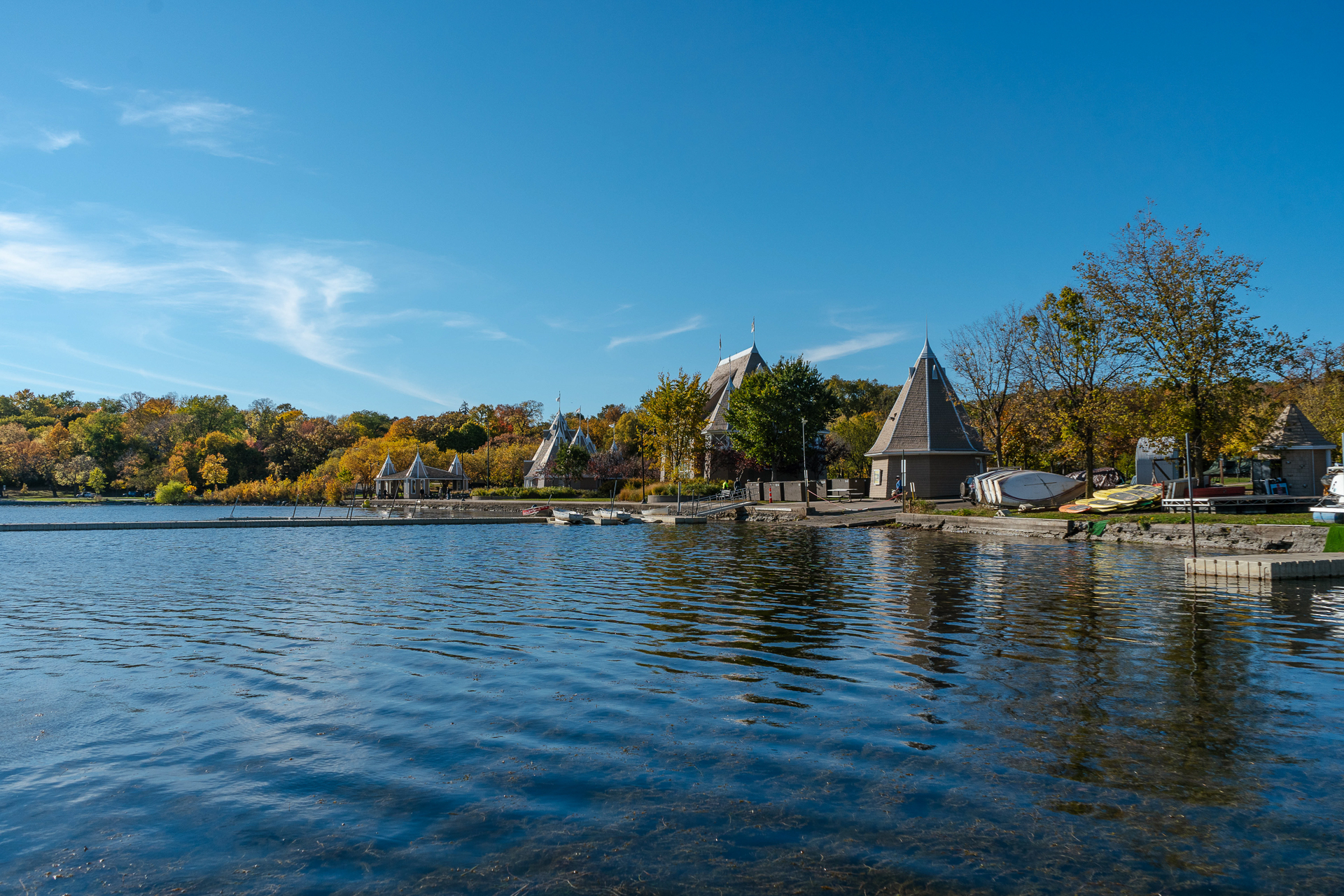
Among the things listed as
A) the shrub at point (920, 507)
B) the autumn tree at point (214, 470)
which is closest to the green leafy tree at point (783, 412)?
the shrub at point (920, 507)

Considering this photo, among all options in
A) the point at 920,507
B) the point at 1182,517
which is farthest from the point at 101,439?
the point at 1182,517

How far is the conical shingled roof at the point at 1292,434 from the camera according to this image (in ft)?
126

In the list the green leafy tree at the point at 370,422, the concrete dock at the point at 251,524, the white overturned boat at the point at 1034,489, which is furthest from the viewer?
the green leafy tree at the point at 370,422

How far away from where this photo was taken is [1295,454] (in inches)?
1619

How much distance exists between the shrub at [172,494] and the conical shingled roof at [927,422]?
89477 mm

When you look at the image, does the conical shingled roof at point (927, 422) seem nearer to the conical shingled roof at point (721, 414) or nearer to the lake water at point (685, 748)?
the conical shingled roof at point (721, 414)

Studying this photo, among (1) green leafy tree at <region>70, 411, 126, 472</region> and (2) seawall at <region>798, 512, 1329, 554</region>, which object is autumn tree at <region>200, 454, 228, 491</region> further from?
(2) seawall at <region>798, 512, 1329, 554</region>

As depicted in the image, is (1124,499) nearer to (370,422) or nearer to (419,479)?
(419,479)

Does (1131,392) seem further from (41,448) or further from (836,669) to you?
(41,448)

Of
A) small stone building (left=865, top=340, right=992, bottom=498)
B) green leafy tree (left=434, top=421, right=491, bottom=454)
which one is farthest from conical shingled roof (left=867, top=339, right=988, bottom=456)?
green leafy tree (left=434, top=421, right=491, bottom=454)

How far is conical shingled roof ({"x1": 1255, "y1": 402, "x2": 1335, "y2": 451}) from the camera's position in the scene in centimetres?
3845

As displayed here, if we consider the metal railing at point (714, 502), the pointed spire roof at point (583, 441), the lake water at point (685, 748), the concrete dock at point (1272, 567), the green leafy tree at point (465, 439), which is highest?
the green leafy tree at point (465, 439)

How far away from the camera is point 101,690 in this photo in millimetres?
8375

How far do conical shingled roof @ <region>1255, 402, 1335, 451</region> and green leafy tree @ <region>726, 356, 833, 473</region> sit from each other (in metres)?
26.9
